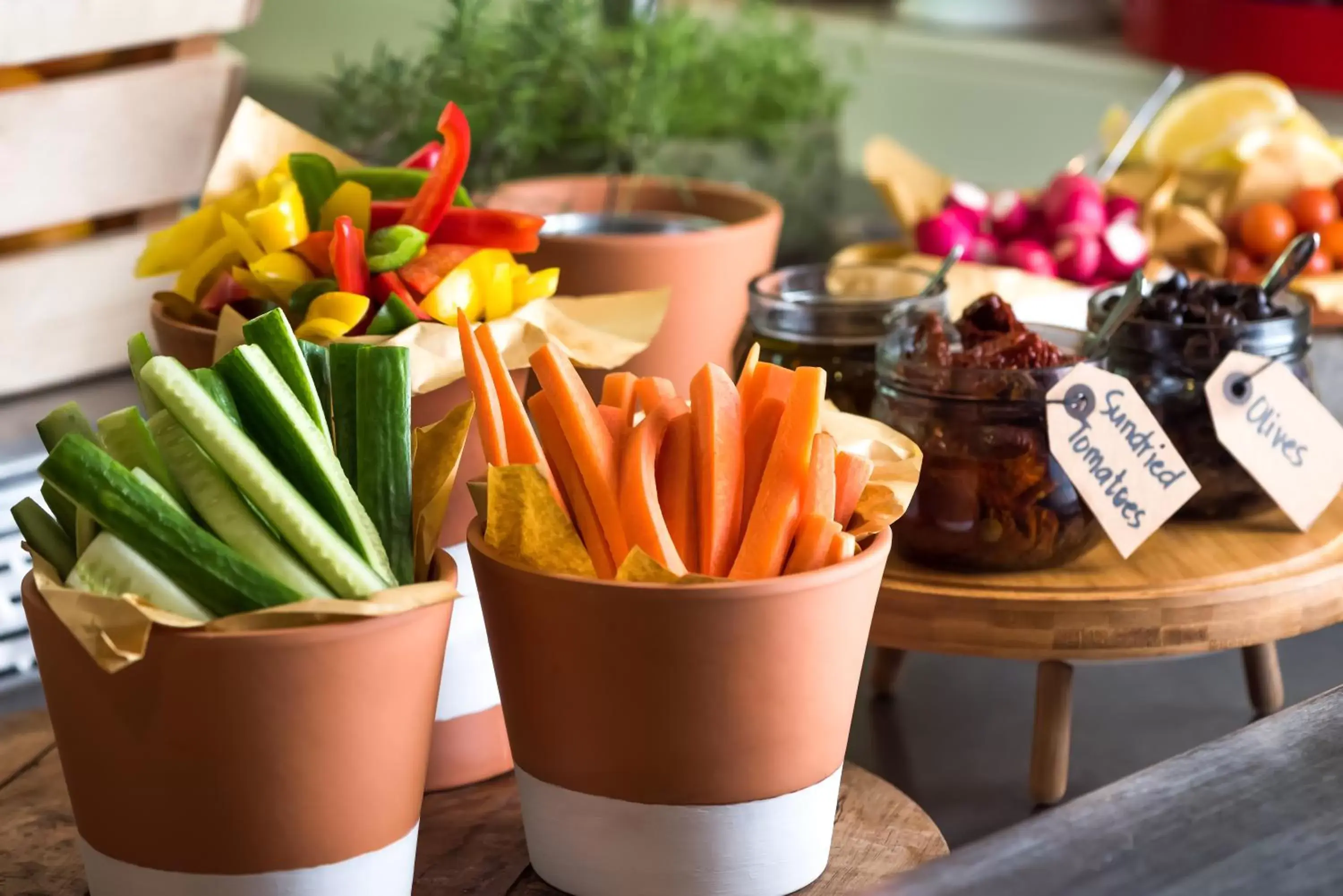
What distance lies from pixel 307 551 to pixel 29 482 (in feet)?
2.03

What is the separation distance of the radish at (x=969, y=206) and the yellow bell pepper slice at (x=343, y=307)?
785mm

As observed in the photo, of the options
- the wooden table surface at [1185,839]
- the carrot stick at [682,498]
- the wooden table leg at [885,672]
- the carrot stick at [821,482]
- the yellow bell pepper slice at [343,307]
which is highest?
the yellow bell pepper slice at [343,307]

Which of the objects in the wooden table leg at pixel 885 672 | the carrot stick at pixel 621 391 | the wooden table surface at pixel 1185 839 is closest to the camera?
the wooden table surface at pixel 1185 839

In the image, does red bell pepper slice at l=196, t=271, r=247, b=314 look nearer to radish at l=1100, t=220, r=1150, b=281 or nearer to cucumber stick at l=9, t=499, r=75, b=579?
cucumber stick at l=9, t=499, r=75, b=579

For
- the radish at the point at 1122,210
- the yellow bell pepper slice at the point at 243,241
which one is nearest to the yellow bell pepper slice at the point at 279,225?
the yellow bell pepper slice at the point at 243,241

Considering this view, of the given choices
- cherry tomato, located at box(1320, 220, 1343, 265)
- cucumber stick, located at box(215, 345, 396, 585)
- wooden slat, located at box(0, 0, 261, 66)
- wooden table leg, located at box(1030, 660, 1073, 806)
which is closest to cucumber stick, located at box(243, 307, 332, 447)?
cucumber stick, located at box(215, 345, 396, 585)

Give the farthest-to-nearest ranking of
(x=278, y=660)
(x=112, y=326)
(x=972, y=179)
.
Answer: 1. (x=972, y=179)
2. (x=112, y=326)
3. (x=278, y=660)

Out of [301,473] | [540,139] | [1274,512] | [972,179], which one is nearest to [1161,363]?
[1274,512]

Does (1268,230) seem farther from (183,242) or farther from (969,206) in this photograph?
(183,242)

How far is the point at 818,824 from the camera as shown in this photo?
1.98ft

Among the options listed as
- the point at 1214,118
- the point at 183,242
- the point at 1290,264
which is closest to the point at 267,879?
the point at 183,242

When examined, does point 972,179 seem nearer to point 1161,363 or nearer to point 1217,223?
point 1217,223

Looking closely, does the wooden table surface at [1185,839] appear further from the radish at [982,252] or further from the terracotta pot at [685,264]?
the radish at [982,252]

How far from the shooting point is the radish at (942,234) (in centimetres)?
133
